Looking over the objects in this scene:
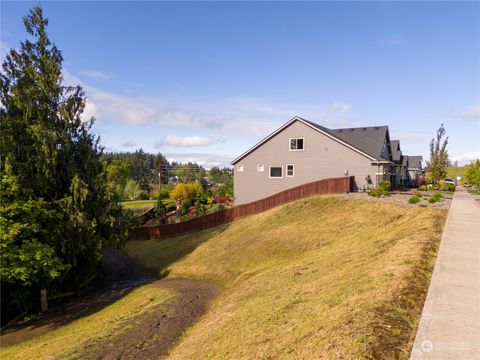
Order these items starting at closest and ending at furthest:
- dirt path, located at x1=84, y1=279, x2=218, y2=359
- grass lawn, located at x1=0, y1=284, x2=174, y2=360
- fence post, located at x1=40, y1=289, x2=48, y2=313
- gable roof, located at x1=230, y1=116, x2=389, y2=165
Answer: dirt path, located at x1=84, y1=279, x2=218, y2=359 < grass lawn, located at x1=0, y1=284, x2=174, y2=360 < fence post, located at x1=40, y1=289, x2=48, y2=313 < gable roof, located at x1=230, y1=116, x2=389, y2=165

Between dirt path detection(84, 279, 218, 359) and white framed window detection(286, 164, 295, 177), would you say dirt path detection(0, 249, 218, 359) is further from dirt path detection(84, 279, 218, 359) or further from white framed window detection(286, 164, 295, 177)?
white framed window detection(286, 164, 295, 177)

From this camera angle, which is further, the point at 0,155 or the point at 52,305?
the point at 52,305

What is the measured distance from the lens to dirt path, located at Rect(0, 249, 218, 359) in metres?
→ 10.6

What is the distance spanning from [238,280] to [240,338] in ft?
27.3

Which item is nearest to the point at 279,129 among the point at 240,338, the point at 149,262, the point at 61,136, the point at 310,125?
the point at 310,125

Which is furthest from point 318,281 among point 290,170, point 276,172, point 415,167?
point 415,167

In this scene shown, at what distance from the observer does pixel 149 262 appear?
82.5 feet

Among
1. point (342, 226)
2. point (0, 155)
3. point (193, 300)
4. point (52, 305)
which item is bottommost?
point (52, 305)

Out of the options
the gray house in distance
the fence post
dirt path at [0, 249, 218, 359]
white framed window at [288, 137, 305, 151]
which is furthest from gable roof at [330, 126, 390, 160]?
the fence post

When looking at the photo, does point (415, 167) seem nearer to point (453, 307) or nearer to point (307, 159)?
point (307, 159)

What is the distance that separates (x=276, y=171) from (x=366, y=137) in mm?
11026

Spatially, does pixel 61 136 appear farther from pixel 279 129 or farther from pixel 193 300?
pixel 279 129

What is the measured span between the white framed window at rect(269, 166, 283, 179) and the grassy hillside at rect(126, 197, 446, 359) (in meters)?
8.94

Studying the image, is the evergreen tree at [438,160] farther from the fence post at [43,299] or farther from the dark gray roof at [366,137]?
the fence post at [43,299]
